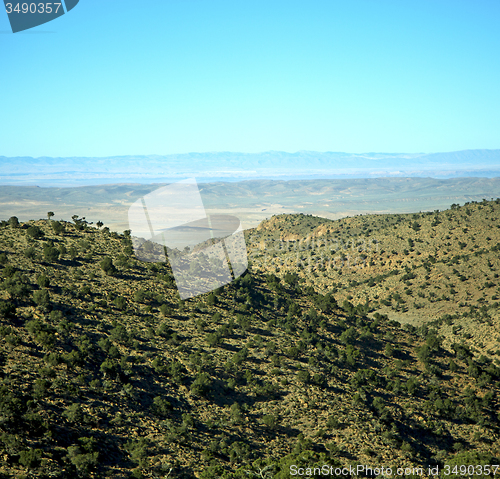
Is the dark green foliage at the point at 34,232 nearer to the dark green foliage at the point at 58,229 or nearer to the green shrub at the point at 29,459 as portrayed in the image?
the dark green foliage at the point at 58,229

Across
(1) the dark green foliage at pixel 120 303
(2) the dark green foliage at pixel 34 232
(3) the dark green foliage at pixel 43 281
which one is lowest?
(1) the dark green foliage at pixel 120 303

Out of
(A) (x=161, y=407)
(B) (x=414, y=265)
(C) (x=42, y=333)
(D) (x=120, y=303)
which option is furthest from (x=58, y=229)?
(B) (x=414, y=265)

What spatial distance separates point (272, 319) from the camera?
31031 mm

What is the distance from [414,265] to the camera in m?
53.8

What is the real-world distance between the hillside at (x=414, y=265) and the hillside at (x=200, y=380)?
9.46 m

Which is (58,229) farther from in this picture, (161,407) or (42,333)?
(161,407)

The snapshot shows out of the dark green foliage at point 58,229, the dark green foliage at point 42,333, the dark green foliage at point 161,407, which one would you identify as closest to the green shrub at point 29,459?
the dark green foliage at point 161,407

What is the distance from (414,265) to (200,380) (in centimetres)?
4017

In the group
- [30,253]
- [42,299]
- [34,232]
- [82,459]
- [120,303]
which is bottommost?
[82,459]

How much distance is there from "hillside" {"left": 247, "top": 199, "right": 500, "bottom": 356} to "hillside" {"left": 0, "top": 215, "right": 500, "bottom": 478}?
9.46 meters

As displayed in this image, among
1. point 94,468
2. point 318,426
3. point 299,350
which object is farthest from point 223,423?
point 299,350

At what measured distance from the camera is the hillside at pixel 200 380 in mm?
16484

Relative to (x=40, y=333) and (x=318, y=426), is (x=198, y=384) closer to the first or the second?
(x=318, y=426)

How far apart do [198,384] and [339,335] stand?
550 inches
